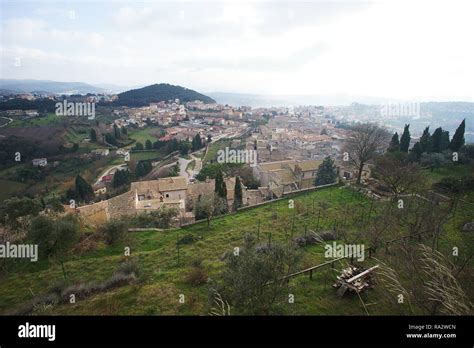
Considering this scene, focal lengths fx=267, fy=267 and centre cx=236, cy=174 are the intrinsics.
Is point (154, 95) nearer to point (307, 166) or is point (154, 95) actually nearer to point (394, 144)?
point (307, 166)

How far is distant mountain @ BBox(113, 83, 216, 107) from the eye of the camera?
83.4m

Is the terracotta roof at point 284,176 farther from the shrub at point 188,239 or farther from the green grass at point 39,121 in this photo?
the green grass at point 39,121

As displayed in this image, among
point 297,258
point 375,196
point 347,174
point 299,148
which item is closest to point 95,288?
point 297,258

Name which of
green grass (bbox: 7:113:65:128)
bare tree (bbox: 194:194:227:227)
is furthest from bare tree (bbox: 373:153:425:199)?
green grass (bbox: 7:113:65:128)

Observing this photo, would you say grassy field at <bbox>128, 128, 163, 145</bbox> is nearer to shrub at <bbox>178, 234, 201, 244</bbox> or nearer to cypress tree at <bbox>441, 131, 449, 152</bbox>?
shrub at <bbox>178, 234, 201, 244</bbox>

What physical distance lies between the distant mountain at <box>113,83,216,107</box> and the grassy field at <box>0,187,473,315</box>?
255 ft

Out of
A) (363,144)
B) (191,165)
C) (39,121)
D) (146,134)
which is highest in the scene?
(39,121)

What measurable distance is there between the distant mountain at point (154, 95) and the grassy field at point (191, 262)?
7773 centimetres

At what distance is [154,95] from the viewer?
95.2 m

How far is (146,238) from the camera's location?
1127 cm

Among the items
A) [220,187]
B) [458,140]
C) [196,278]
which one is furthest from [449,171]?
[196,278]

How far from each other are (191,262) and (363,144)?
1232cm
